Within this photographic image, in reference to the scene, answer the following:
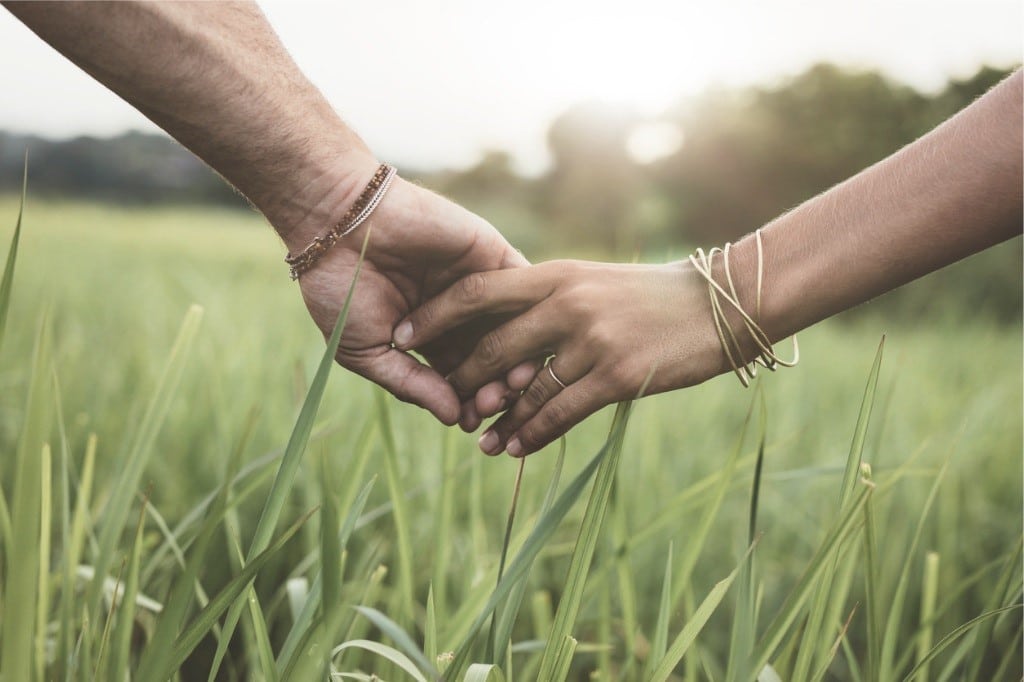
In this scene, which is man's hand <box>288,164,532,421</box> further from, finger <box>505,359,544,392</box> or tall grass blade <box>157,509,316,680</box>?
tall grass blade <box>157,509,316,680</box>

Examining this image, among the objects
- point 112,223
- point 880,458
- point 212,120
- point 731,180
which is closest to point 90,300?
point 212,120

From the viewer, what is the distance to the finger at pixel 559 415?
107 centimetres

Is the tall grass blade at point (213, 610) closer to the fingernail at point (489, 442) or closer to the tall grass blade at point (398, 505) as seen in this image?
the tall grass blade at point (398, 505)

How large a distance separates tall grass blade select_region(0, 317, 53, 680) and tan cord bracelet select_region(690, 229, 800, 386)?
737mm

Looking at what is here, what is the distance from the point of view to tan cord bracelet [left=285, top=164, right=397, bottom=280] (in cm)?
110

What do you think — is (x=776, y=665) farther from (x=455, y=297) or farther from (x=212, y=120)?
(x=212, y=120)

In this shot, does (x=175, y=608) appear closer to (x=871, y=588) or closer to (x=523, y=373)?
(x=871, y=588)

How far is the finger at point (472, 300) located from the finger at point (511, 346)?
0.08 feet

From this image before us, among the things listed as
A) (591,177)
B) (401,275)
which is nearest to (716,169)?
(591,177)

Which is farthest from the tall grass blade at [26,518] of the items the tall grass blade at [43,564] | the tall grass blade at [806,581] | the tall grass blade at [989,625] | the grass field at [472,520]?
the tall grass blade at [989,625]

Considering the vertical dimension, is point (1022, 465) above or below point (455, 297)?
below

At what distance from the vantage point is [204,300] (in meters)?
2.51

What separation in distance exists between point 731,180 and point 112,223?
8940 mm

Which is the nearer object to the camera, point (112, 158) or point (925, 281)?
point (925, 281)
